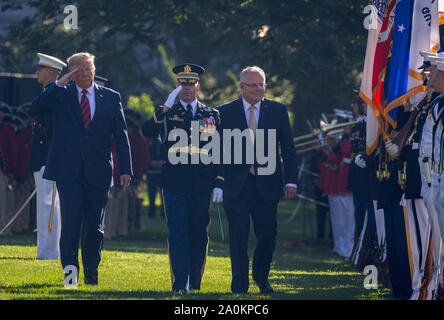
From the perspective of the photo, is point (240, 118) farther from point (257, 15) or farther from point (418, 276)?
point (257, 15)

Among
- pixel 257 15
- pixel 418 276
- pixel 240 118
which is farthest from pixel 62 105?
pixel 257 15

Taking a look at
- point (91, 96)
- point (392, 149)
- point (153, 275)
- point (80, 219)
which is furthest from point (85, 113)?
point (392, 149)

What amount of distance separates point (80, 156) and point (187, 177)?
3.65 ft

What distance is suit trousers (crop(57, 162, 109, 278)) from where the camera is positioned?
418 inches

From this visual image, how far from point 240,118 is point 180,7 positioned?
11.4 m

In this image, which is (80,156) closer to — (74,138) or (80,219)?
(74,138)

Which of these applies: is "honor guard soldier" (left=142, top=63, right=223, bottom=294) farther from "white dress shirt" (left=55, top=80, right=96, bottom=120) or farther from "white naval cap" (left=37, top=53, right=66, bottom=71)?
"white naval cap" (left=37, top=53, right=66, bottom=71)

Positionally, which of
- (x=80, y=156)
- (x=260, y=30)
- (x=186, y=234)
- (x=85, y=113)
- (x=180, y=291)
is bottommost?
(x=180, y=291)

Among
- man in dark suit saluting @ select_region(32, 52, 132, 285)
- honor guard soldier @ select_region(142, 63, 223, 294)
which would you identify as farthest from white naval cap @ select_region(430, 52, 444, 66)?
man in dark suit saluting @ select_region(32, 52, 132, 285)

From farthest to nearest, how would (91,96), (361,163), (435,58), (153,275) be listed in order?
(153,275)
(361,163)
(91,96)
(435,58)

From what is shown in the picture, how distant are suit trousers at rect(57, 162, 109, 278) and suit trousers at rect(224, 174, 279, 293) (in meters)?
1.33

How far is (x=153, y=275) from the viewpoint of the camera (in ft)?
40.7

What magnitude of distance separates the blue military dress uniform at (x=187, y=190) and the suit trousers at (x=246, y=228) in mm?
307

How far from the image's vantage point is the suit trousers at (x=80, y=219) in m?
10.6
